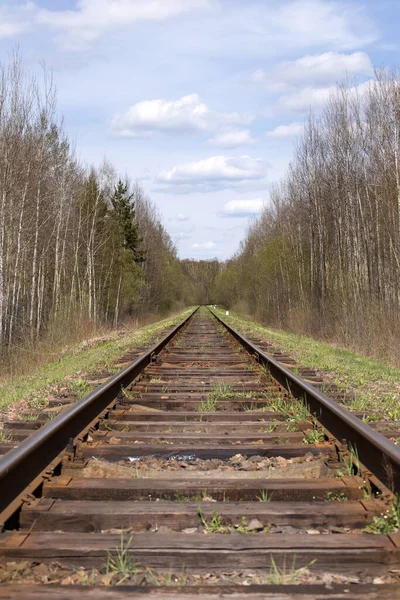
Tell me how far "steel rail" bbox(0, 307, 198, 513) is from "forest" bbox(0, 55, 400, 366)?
9.48 m

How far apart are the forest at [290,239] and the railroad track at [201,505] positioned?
374 inches

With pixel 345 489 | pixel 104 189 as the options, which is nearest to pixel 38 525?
pixel 345 489

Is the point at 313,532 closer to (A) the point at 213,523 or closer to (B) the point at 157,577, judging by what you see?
(A) the point at 213,523

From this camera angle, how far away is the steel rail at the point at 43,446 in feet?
10.1

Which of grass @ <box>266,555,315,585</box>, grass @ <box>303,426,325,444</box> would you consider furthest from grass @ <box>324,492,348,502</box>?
grass @ <box>303,426,325,444</box>

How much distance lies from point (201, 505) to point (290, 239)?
3250 cm

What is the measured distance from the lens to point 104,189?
42781 millimetres

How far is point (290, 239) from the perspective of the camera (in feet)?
114

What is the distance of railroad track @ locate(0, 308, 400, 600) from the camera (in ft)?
7.66

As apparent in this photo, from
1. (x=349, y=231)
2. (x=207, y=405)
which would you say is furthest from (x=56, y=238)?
(x=207, y=405)

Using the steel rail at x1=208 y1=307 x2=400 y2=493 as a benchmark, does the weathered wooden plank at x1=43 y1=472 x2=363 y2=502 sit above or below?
below

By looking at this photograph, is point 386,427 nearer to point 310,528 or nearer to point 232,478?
point 232,478

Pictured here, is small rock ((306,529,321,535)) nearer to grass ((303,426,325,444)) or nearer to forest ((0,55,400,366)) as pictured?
grass ((303,426,325,444))

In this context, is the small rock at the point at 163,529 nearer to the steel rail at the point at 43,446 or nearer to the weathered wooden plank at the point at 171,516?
the weathered wooden plank at the point at 171,516
